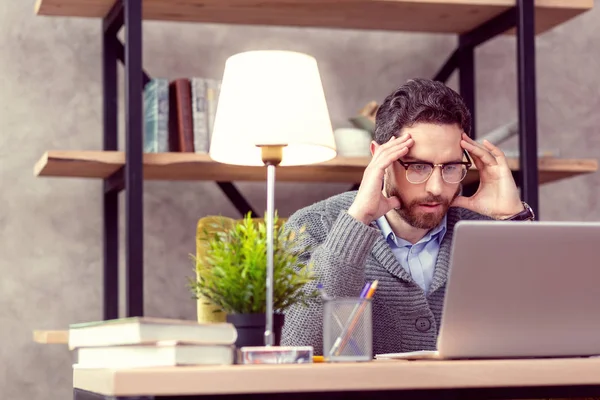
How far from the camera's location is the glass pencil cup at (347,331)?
1.10m

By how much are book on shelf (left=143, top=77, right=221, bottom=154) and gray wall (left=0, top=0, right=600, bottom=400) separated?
1.07 feet

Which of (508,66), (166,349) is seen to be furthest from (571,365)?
(508,66)

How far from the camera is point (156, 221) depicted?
9.52ft

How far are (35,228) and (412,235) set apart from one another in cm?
127

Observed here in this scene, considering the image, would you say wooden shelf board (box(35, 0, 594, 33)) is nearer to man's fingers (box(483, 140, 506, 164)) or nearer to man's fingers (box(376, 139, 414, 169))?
man's fingers (box(483, 140, 506, 164))

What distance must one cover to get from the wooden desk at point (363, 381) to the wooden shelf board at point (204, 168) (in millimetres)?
1470

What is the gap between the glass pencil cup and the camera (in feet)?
3.61

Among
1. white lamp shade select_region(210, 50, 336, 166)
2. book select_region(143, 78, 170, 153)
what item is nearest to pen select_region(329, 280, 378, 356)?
white lamp shade select_region(210, 50, 336, 166)

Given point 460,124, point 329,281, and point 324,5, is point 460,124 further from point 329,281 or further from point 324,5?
point 324,5

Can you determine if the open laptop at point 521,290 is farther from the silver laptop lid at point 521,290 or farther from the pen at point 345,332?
the pen at point 345,332

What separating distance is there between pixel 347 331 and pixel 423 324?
74cm

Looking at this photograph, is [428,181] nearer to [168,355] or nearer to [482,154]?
[482,154]

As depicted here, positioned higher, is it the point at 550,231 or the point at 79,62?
the point at 79,62

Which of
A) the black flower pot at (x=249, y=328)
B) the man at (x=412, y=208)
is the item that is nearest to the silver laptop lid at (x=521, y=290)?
the black flower pot at (x=249, y=328)
